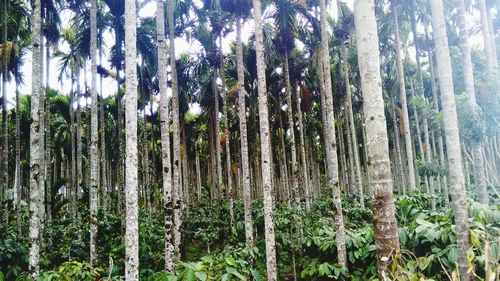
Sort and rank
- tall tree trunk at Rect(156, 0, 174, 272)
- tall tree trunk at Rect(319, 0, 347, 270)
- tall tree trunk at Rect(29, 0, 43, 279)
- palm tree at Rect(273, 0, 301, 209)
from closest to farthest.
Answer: tall tree trunk at Rect(29, 0, 43, 279), tall tree trunk at Rect(319, 0, 347, 270), tall tree trunk at Rect(156, 0, 174, 272), palm tree at Rect(273, 0, 301, 209)

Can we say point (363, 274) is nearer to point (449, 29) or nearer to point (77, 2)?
point (77, 2)

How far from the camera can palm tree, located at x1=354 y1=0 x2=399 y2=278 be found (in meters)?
4.23

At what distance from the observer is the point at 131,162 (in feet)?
21.8

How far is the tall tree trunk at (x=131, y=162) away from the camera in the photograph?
21.2 ft

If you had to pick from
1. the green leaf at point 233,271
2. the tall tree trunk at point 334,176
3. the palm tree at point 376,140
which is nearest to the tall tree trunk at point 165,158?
the green leaf at point 233,271

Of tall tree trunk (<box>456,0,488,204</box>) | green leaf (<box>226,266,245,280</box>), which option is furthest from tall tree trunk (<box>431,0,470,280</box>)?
green leaf (<box>226,266,245,280</box>)

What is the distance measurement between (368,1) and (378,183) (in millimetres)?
2356

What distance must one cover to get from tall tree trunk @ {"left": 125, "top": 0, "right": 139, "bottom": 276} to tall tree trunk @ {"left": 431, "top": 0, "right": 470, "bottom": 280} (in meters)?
5.02

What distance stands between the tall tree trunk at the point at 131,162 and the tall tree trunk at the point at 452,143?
198 inches

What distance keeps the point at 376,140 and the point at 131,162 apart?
426cm

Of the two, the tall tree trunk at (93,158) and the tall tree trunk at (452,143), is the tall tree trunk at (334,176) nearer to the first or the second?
the tall tree trunk at (452,143)

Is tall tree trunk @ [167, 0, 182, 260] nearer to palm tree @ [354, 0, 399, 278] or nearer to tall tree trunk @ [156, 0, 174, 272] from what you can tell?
tall tree trunk @ [156, 0, 174, 272]

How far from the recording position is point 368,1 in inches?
190

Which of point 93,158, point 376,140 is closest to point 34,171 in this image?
point 93,158
